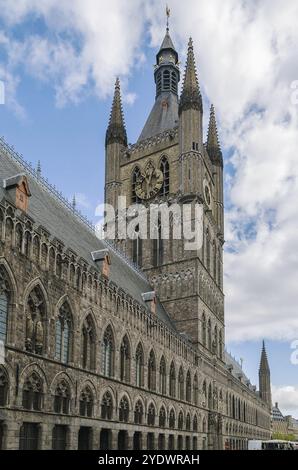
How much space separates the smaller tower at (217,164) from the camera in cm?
A: 7206

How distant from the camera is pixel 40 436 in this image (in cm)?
2775

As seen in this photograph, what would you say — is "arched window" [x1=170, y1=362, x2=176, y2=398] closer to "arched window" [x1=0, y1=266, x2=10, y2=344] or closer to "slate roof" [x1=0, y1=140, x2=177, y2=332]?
"slate roof" [x1=0, y1=140, x2=177, y2=332]

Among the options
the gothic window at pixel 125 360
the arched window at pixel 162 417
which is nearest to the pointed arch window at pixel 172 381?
the arched window at pixel 162 417

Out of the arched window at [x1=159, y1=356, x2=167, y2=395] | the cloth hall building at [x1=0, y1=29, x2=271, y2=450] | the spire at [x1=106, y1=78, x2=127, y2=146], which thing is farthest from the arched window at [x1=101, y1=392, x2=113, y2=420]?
the spire at [x1=106, y1=78, x2=127, y2=146]

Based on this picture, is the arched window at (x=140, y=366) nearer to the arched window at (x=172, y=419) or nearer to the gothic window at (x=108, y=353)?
the gothic window at (x=108, y=353)

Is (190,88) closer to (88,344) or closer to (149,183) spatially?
(149,183)

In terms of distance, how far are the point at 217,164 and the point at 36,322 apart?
169 ft

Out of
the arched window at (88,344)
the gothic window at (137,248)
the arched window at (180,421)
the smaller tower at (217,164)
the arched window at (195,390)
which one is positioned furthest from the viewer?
the smaller tower at (217,164)

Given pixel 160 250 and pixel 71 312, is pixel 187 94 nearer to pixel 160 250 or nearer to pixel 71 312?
pixel 160 250

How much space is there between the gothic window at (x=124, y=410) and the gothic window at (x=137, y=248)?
24345mm

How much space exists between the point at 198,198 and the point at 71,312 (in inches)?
1229

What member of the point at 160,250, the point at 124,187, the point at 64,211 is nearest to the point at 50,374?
the point at 64,211

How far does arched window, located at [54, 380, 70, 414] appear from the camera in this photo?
97.8 ft

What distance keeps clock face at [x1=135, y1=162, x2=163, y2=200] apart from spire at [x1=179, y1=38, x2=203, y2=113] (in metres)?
7.59
